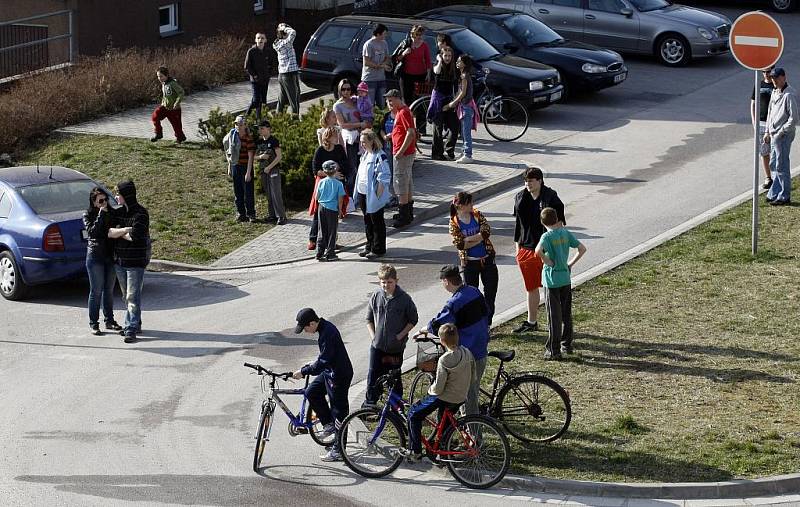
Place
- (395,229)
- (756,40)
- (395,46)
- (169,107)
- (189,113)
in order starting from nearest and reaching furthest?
(756,40) < (395,229) < (169,107) < (395,46) < (189,113)

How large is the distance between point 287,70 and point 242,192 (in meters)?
5.11

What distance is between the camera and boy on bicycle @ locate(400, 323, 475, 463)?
35.3ft

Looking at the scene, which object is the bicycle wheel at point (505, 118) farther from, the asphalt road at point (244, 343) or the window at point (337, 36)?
the window at point (337, 36)

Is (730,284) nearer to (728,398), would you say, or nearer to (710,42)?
(728,398)

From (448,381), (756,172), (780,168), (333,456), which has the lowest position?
(333,456)

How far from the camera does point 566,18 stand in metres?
29.2

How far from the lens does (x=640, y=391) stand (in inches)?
493

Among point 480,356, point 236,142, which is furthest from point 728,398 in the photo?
point 236,142

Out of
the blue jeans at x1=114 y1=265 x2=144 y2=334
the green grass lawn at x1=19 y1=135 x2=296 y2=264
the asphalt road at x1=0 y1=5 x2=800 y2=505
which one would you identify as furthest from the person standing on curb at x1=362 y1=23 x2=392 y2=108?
the blue jeans at x1=114 y1=265 x2=144 y2=334

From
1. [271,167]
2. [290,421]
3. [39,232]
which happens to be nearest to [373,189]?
[271,167]

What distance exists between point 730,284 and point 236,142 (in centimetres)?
710

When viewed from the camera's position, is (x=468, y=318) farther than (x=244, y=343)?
No

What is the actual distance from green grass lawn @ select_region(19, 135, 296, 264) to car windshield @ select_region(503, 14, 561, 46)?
264 inches

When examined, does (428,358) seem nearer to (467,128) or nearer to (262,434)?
(262,434)
